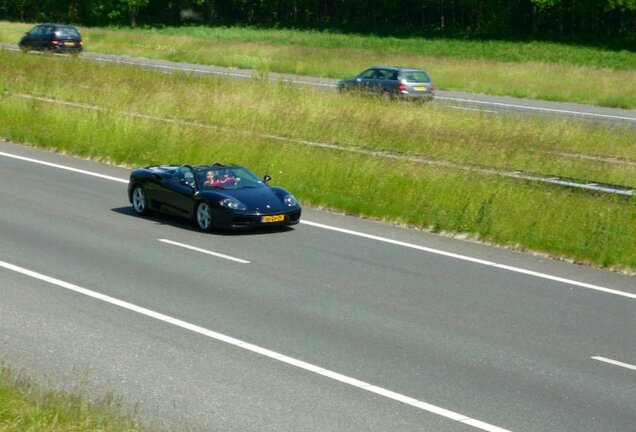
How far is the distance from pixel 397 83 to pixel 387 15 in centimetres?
6357

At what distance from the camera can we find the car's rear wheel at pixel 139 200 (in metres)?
19.2

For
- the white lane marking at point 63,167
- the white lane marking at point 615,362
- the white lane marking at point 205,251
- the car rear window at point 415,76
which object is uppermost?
the car rear window at point 415,76

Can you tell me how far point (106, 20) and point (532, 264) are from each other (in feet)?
284

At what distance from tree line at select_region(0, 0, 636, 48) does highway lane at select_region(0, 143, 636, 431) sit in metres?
55.8

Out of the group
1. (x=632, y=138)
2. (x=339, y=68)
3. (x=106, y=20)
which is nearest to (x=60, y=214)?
(x=632, y=138)

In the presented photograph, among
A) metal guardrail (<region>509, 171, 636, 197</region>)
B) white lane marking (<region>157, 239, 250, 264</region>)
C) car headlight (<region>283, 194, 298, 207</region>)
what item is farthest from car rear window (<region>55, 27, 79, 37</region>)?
white lane marking (<region>157, 239, 250, 264</region>)

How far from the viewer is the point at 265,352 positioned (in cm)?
1098

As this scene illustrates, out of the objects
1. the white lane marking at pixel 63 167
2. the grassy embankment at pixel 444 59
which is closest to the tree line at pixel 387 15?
the grassy embankment at pixel 444 59

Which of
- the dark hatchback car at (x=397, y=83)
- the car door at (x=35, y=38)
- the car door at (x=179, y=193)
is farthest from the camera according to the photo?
the car door at (x=35, y=38)

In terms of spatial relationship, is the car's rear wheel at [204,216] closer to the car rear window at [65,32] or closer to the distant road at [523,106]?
the distant road at [523,106]

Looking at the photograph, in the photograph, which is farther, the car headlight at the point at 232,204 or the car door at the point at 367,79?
the car door at the point at 367,79

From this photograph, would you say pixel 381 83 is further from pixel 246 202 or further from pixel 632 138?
pixel 246 202

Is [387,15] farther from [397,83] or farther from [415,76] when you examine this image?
[397,83]

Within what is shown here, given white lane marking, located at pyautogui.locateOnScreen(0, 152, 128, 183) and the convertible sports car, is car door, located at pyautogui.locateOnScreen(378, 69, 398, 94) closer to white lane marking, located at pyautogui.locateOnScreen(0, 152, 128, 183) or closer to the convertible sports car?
white lane marking, located at pyautogui.locateOnScreen(0, 152, 128, 183)
